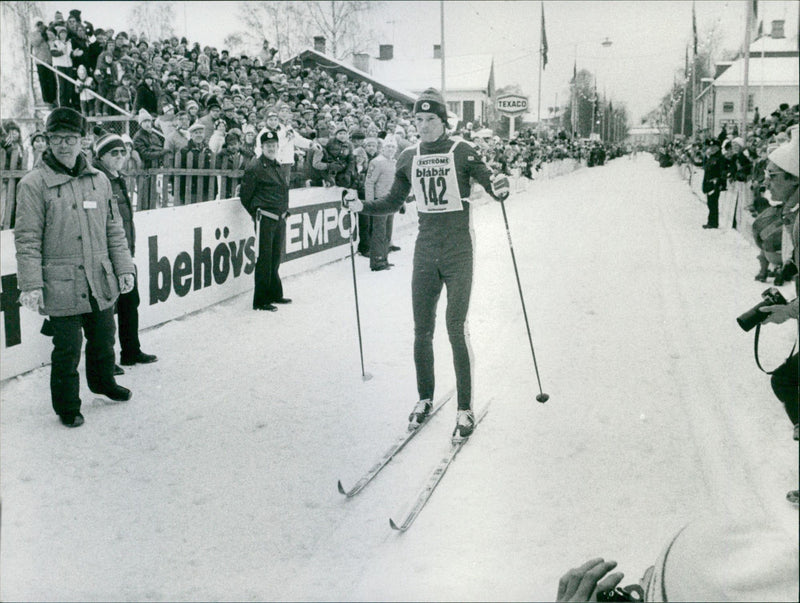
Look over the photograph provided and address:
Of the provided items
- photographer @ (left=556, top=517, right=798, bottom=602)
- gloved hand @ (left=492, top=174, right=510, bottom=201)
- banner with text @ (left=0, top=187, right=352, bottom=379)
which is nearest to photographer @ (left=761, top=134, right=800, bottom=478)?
gloved hand @ (left=492, top=174, right=510, bottom=201)

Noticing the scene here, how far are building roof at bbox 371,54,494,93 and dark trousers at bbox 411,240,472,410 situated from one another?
4759 centimetres

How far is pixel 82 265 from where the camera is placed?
17.6ft

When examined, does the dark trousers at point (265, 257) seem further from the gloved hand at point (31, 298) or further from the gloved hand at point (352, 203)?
the gloved hand at point (31, 298)

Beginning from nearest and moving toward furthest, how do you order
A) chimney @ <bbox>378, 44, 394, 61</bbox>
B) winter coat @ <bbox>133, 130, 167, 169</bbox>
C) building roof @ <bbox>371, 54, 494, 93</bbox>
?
winter coat @ <bbox>133, 130, 167, 169</bbox>, building roof @ <bbox>371, 54, 494, 93</bbox>, chimney @ <bbox>378, 44, 394, 61</bbox>

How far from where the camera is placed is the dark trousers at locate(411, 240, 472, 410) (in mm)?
5223

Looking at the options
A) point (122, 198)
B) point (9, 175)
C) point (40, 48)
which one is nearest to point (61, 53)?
point (40, 48)

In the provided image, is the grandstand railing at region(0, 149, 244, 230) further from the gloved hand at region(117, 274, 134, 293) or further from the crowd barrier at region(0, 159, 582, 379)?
the gloved hand at region(117, 274, 134, 293)

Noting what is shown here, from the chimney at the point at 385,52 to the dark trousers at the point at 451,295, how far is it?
53.2 m

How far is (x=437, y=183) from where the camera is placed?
516cm

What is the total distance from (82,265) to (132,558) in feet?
7.62

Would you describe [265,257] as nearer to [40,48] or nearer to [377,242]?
[377,242]

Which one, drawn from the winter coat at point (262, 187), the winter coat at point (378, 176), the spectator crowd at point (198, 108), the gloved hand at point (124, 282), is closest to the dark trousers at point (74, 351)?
the gloved hand at point (124, 282)

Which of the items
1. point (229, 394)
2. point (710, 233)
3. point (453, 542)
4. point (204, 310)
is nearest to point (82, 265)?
point (229, 394)

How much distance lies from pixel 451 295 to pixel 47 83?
13713 mm
